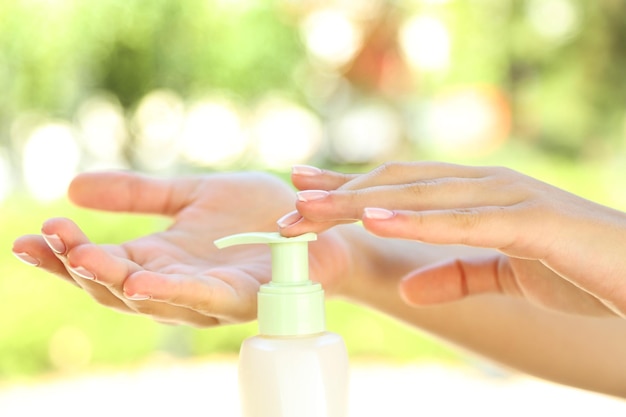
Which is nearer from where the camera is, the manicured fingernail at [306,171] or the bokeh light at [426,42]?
the manicured fingernail at [306,171]

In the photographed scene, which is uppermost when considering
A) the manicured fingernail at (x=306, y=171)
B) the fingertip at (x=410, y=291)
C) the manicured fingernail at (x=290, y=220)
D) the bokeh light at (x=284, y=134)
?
the manicured fingernail at (x=306, y=171)

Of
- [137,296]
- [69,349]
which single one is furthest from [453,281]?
[69,349]

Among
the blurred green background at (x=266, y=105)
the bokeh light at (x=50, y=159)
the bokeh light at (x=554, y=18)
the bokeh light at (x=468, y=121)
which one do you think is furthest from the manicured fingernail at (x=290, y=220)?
the bokeh light at (x=554, y=18)

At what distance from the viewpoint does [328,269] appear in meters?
0.89

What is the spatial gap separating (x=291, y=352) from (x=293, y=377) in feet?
0.05

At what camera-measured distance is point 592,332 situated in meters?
0.95

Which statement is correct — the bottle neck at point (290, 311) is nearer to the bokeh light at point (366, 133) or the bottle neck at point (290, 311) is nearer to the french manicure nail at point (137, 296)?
the french manicure nail at point (137, 296)

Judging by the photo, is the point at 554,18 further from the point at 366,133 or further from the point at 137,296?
the point at 137,296

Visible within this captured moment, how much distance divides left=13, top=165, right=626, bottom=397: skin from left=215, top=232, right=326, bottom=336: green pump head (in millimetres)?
15

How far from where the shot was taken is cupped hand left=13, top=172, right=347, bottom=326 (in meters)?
0.63

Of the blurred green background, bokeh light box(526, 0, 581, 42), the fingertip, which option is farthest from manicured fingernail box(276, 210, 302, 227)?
bokeh light box(526, 0, 581, 42)

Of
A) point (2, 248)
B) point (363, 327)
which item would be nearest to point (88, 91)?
point (2, 248)

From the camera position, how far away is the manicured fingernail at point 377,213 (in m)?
0.58

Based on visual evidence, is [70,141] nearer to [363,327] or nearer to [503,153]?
[363,327]
